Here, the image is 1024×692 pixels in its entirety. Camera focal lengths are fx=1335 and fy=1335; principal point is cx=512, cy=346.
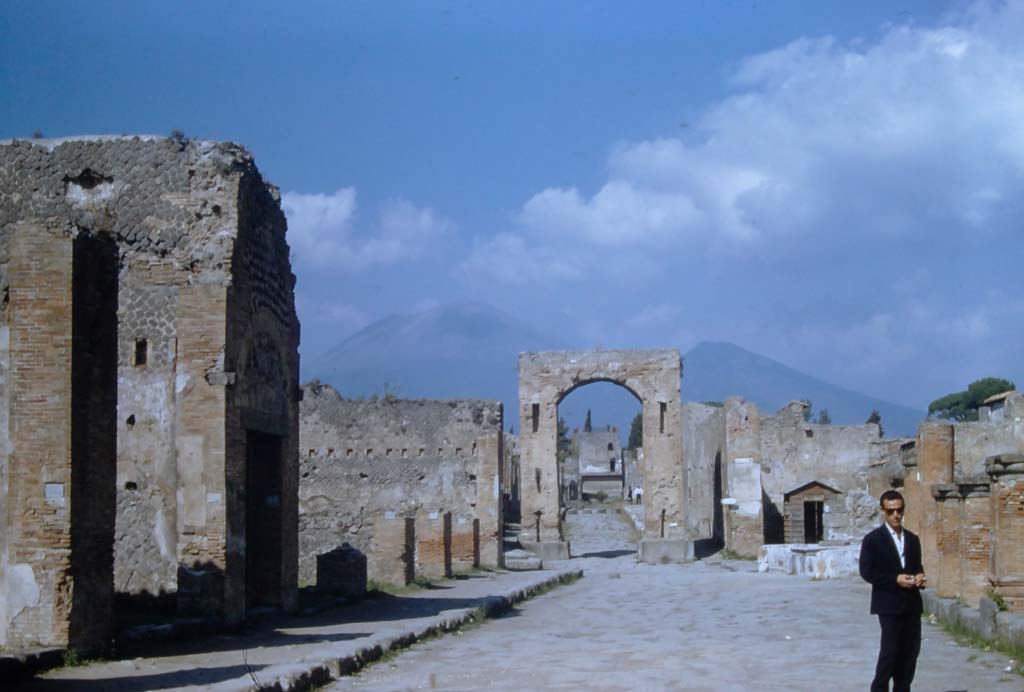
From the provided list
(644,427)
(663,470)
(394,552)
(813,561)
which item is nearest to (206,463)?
(394,552)

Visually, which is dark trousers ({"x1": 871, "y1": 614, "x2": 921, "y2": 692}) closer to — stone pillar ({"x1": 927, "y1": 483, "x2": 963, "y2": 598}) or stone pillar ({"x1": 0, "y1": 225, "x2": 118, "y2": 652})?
stone pillar ({"x1": 0, "y1": 225, "x2": 118, "y2": 652})

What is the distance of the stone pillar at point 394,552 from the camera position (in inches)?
742

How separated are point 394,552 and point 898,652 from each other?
12.3 meters

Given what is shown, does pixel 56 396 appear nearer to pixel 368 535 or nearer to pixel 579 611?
pixel 579 611

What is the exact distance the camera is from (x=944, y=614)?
1303 cm

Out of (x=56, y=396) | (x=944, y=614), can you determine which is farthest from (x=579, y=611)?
(x=56, y=396)

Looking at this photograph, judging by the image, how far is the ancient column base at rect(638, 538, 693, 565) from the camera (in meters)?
32.3

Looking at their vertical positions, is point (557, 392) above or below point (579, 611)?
above

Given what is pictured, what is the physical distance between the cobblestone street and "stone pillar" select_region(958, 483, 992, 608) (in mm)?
567

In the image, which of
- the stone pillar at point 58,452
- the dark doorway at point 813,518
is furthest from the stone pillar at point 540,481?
the stone pillar at point 58,452

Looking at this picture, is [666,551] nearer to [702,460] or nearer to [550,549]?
[550,549]

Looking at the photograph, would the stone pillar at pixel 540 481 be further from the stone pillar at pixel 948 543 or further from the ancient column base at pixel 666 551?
the stone pillar at pixel 948 543

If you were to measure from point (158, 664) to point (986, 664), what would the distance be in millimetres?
5905

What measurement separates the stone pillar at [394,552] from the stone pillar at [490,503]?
235 inches
